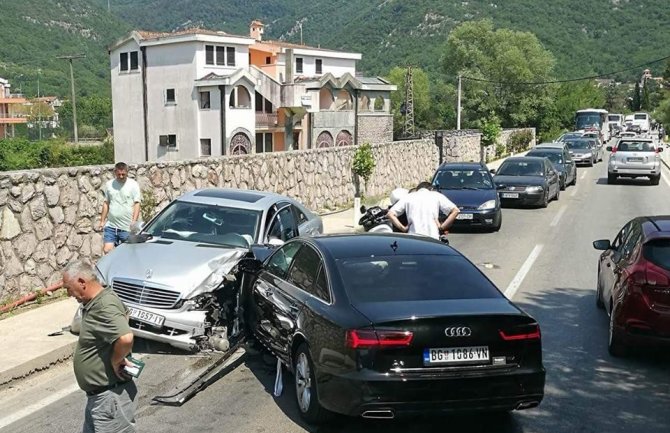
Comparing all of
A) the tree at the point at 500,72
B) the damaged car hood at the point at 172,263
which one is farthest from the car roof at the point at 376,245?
the tree at the point at 500,72

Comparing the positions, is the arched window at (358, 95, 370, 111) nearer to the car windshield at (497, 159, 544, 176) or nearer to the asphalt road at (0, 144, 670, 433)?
the car windshield at (497, 159, 544, 176)

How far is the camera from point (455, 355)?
223 inches

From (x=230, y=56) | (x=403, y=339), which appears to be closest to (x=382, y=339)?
(x=403, y=339)

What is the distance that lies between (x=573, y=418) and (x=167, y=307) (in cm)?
402

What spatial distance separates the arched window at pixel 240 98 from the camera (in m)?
59.4

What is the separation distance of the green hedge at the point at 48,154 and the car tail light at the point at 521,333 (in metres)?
71.9

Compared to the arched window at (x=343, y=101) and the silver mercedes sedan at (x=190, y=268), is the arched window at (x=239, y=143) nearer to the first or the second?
the arched window at (x=343, y=101)

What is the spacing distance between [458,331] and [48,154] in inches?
3066

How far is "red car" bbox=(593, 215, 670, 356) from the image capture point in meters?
7.66

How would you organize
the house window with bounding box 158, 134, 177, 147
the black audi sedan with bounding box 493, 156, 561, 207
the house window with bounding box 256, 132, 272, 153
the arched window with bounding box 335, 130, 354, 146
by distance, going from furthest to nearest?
1. the arched window with bounding box 335, 130, 354, 146
2. the house window with bounding box 256, 132, 272, 153
3. the house window with bounding box 158, 134, 177, 147
4. the black audi sedan with bounding box 493, 156, 561, 207

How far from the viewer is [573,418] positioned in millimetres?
6508

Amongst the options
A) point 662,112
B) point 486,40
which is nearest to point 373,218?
point 486,40

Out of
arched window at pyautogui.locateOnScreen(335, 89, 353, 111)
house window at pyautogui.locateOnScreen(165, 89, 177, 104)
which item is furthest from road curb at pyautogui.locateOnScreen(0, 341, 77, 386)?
arched window at pyautogui.locateOnScreen(335, 89, 353, 111)

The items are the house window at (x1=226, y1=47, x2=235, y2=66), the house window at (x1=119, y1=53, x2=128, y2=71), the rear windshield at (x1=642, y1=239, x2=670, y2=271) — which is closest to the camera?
the rear windshield at (x1=642, y1=239, x2=670, y2=271)
